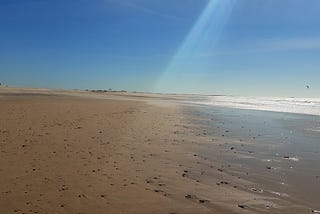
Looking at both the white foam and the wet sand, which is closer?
the wet sand

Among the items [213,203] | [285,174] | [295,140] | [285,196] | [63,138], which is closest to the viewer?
[213,203]

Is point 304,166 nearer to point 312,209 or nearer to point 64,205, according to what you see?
point 312,209

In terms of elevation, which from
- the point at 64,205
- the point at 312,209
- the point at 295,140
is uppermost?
the point at 295,140

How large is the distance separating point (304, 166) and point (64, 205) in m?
7.20

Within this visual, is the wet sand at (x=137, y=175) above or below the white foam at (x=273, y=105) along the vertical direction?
below

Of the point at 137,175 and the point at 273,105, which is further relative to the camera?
the point at 273,105

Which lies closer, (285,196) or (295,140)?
(285,196)

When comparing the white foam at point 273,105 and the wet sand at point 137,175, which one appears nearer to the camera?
the wet sand at point 137,175

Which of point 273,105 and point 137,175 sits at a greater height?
point 273,105

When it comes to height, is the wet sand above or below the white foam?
below

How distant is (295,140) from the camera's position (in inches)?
680

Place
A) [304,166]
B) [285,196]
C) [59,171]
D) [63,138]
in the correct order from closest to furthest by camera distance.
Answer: [285,196] → [59,171] → [304,166] → [63,138]

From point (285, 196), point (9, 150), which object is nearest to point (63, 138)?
point (9, 150)

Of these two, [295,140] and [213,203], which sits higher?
[295,140]
